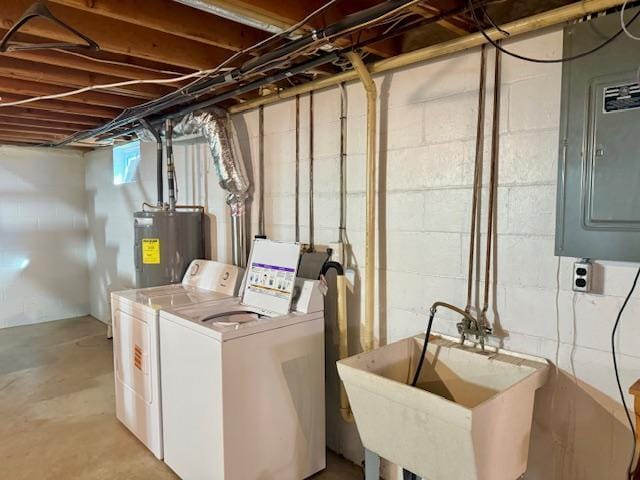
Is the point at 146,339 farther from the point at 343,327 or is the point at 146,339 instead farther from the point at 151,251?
the point at 343,327

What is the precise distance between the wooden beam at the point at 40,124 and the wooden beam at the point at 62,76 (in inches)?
55.0

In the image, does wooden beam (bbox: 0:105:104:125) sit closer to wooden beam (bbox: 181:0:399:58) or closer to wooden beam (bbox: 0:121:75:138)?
wooden beam (bbox: 0:121:75:138)

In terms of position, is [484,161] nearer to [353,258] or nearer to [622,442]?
[353,258]

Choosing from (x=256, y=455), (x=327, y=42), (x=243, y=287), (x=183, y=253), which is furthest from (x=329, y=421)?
(x=327, y=42)

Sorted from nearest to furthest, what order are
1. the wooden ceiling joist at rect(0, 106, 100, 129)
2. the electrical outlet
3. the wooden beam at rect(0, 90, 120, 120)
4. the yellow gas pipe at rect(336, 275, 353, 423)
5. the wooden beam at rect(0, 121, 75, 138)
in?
1. the electrical outlet
2. the yellow gas pipe at rect(336, 275, 353, 423)
3. the wooden beam at rect(0, 90, 120, 120)
4. the wooden ceiling joist at rect(0, 106, 100, 129)
5. the wooden beam at rect(0, 121, 75, 138)

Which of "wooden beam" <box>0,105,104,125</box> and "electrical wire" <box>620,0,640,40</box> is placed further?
"wooden beam" <box>0,105,104,125</box>

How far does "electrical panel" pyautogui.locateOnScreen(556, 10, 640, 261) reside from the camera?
147 cm

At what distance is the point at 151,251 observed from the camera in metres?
3.39

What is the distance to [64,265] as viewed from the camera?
5.69 meters

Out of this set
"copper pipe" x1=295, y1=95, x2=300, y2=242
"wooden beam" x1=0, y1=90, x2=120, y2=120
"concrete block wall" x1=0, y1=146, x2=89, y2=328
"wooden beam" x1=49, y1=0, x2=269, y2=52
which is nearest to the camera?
"wooden beam" x1=49, y1=0, x2=269, y2=52

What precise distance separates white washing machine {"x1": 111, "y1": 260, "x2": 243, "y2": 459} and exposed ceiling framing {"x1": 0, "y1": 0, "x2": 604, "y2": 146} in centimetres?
129

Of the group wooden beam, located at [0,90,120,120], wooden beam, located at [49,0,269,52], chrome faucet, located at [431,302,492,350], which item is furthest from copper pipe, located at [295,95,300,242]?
wooden beam, located at [0,90,120,120]

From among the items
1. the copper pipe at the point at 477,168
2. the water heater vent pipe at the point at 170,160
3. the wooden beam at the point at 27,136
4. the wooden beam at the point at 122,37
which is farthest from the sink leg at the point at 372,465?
the wooden beam at the point at 27,136

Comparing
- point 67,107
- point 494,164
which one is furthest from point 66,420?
point 494,164
